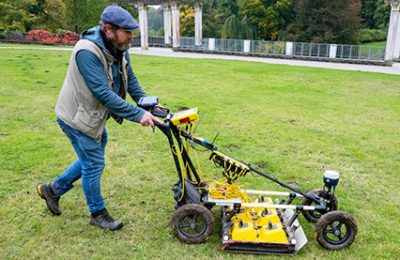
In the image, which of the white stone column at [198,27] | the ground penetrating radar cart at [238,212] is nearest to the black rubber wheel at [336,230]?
the ground penetrating radar cart at [238,212]

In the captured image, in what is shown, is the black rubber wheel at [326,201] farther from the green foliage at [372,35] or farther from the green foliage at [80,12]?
the green foliage at [372,35]

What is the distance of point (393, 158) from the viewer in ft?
20.1

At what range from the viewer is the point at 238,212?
3.76 meters

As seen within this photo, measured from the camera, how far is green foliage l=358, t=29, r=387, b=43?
145 feet

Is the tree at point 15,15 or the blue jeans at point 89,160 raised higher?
the tree at point 15,15

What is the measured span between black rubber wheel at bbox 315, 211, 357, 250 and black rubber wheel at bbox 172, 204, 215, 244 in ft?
3.18

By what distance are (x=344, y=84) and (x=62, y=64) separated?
35.8ft

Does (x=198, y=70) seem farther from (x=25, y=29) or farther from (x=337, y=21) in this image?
(x=25, y=29)

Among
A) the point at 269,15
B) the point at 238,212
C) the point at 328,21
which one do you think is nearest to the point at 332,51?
the point at 328,21

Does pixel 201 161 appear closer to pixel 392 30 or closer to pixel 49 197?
pixel 49 197

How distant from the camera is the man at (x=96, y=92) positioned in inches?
132

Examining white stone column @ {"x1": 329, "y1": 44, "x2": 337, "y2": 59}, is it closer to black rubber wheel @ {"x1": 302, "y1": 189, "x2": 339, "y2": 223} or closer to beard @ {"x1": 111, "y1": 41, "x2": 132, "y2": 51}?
black rubber wheel @ {"x1": 302, "y1": 189, "x2": 339, "y2": 223}

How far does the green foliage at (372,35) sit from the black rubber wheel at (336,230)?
44.0 metres

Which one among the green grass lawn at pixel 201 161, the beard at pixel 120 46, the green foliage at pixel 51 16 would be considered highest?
the green foliage at pixel 51 16
